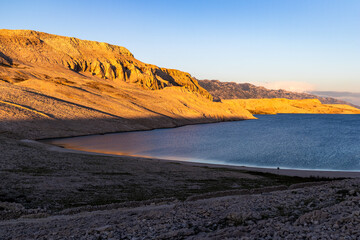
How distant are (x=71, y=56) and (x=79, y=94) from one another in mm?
45423

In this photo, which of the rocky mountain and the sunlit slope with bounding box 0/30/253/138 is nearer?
the rocky mountain

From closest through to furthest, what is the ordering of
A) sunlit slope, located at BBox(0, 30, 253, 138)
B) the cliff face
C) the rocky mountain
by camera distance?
the rocky mountain → sunlit slope, located at BBox(0, 30, 253, 138) → the cliff face

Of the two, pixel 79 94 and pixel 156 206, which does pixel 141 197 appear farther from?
pixel 79 94

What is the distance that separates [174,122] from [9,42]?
68029 mm

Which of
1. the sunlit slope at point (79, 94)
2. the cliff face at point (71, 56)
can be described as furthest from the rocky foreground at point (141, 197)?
the cliff face at point (71, 56)

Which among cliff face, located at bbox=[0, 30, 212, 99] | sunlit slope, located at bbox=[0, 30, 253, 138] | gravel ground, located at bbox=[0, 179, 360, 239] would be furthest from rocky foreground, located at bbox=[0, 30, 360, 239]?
cliff face, located at bbox=[0, 30, 212, 99]

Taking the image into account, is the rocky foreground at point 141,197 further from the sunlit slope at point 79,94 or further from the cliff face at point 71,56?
the cliff face at point 71,56

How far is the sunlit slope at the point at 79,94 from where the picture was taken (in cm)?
5638

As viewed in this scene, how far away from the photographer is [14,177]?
16.0 metres

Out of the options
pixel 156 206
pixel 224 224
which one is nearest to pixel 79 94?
pixel 156 206

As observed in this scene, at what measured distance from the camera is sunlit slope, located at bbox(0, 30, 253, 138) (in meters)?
56.4

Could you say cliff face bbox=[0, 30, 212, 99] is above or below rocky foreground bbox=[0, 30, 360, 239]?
above

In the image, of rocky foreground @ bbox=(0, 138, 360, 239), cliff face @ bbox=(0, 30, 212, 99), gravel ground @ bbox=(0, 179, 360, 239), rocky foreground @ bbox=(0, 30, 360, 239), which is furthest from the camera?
cliff face @ bbox=(0, 30, 212, 99)

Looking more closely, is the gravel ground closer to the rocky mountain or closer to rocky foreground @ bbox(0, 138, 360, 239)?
rocky foreground @ bbox(0, 138, 360, 239)
